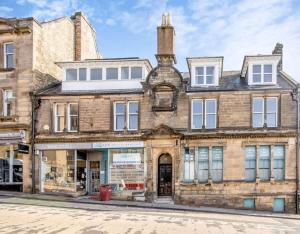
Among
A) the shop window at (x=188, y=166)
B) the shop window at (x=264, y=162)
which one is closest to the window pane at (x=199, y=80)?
the shop window at (x=188, y=166)

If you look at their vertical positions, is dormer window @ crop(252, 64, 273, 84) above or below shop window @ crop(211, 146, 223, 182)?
above

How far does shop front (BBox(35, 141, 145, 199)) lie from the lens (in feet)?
100

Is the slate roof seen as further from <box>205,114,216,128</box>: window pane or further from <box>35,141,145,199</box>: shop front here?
<box>35,141,145,199</box>: shop front

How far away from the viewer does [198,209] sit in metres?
27.5

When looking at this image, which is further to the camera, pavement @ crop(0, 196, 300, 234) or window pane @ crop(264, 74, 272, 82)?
window pane @ crop(264, 74, 272, 82)

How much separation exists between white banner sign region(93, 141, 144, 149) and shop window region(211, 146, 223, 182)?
4964 millimetres

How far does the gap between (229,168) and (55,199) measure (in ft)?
37.9

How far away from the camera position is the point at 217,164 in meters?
30.0

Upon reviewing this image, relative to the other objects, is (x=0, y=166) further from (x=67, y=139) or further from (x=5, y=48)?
(x=5, y=48)

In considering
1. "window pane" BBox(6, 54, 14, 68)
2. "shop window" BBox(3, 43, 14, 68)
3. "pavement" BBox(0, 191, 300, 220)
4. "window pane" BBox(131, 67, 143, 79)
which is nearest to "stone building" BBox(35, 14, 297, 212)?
"window pane" BBox(131, 67, 143, 79)

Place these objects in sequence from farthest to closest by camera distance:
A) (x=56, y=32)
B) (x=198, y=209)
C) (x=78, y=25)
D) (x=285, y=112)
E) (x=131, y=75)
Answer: (x=78, y=25), (x=56, y=32), (x=131, y=75), (x=285, y=112), (x=198, y=209)

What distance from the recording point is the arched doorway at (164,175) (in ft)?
100

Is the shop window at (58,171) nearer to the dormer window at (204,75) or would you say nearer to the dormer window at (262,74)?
the dormer window at (204,75)

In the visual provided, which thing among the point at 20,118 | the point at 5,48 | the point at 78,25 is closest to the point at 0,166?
the point at 20,118
